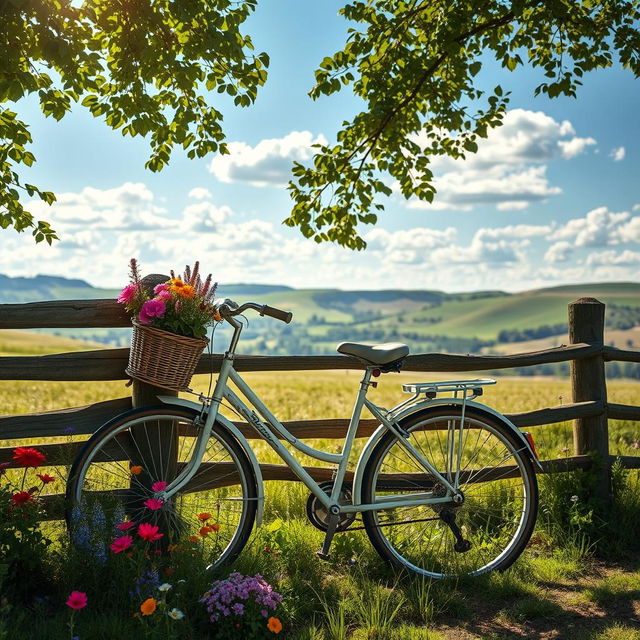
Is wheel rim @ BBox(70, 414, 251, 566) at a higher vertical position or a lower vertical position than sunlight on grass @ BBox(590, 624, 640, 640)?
higher

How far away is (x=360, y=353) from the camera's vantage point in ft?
13.8

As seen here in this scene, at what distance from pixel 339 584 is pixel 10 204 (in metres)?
5.06

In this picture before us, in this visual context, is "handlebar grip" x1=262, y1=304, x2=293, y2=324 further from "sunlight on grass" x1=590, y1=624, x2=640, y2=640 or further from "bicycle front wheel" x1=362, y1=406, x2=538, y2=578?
"sunlight on grass" x1=590, y1=624, x2=640, y2=640

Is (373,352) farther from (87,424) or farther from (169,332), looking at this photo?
(87,424)

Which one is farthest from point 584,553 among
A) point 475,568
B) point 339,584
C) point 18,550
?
point 18,550

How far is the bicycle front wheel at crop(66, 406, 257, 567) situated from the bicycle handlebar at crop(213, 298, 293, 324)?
2.10ft

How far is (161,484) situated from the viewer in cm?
392

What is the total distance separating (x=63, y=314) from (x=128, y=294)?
1.68ft

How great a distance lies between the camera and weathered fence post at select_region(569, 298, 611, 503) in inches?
225

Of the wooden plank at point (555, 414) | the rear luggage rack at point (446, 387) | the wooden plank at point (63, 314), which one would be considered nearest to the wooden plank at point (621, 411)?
the wooden plank at point (555, 414)

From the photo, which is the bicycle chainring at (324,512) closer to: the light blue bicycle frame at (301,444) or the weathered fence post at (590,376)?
the light blue bicycle frame at (301,444)

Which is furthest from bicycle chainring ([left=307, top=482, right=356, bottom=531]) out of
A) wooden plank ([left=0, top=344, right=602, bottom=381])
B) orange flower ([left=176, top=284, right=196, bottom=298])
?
orange flower ([left=176, top=284, right=196, bottom=298])

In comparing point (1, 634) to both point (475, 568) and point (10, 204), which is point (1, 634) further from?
point (10, 204)

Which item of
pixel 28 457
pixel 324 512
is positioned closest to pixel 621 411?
pixel 324 512
